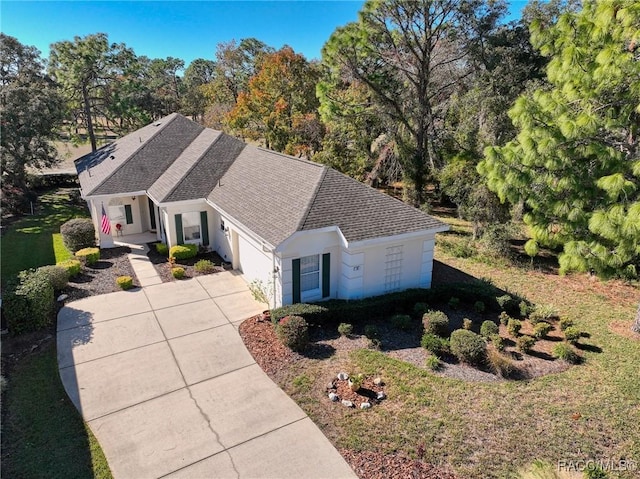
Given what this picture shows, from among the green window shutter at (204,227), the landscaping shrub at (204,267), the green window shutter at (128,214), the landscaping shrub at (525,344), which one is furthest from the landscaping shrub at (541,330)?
the green window shutter at (128,214)

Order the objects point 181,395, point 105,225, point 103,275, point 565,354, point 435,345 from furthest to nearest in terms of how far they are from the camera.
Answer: point 105,225, point 103,275, point 435,345, point 565,354, point 181,395

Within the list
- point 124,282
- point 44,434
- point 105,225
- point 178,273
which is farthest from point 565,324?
point 105,225

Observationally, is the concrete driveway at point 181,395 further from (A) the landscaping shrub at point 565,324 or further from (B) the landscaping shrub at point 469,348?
(A) the landscaping shrub at point 565,324

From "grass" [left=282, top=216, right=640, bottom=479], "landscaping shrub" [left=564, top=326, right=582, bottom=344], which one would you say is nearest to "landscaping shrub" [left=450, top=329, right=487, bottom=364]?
"grass" [left=282, top=216, right=640, bottom=479]

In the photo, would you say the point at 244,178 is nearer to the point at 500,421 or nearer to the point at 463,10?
the point at 500,421

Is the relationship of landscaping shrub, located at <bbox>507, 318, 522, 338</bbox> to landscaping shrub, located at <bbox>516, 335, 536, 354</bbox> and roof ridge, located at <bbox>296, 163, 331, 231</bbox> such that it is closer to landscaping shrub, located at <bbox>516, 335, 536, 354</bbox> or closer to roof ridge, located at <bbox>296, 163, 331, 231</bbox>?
landscaping shrub, located at <bbox>516, 335, 536, 354</bbox>

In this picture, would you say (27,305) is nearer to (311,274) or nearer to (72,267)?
(72,267)
